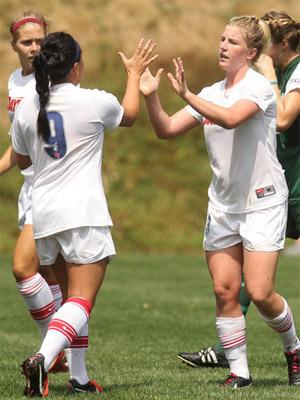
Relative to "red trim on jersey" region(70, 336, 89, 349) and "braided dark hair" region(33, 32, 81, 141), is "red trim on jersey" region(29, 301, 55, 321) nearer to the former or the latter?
"red trim on jersey" region(70, 336, 89, 349)

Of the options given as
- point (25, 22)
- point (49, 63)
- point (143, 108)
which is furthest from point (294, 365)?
point (143, 108)

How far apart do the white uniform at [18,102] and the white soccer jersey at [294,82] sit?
1.64 metres

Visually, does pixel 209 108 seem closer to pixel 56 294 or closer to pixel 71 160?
pixel 71 160

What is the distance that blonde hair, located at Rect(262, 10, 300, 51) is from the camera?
24.4 feet

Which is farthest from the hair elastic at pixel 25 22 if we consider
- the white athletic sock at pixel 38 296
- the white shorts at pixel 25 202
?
the white athletic sock at pixel 38 296

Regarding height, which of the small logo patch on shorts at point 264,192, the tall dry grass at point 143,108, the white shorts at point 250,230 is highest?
the small logo patch on shorts at point 264,192

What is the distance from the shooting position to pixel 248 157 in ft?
21.5

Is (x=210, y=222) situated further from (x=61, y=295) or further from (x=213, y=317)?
(x=213, y=317)

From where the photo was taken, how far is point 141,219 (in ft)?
63.8

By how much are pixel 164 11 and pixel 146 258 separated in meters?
6.93

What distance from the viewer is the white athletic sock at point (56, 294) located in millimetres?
7615

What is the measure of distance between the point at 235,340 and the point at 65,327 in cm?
113

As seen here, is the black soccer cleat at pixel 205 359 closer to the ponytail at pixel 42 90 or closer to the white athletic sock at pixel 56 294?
the white athletic sock at pixel 56 294

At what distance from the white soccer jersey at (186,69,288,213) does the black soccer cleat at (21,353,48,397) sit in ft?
4.91
